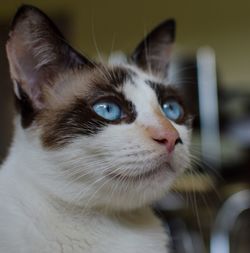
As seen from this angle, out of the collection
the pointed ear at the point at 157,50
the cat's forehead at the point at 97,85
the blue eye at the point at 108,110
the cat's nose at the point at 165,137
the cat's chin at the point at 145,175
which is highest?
the pointed ear at the point at 157,50

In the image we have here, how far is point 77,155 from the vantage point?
748 millimetres

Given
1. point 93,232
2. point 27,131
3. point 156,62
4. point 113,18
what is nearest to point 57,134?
point 27,131

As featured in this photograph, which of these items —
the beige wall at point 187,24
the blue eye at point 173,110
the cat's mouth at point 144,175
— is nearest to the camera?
the cat's mouth at point 144,175

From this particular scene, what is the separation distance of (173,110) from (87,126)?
0.68ft

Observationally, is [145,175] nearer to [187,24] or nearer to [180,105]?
[180,105]

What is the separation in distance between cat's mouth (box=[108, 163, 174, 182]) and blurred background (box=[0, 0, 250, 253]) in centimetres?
160

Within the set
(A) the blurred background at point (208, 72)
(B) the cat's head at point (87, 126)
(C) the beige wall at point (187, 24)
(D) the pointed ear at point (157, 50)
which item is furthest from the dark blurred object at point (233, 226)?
(B) the cat's head at point (87, 126)

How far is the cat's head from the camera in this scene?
73 centimetres

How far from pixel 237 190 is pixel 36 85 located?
2124 millimetres

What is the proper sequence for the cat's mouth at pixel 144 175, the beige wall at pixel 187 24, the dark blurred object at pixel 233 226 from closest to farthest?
1. the cat's mouth at pixel 144 175
2. the dark blurred object at pixel 233 226
3. the beige wall at pixel 187 24

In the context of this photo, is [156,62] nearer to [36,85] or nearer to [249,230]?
[36,85]

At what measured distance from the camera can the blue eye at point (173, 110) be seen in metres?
0.88

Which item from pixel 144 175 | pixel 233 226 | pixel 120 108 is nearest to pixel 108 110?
pixel 120 108

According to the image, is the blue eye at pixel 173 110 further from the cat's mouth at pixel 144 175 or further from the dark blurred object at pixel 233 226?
the dark blurred object at pixel 233 226
